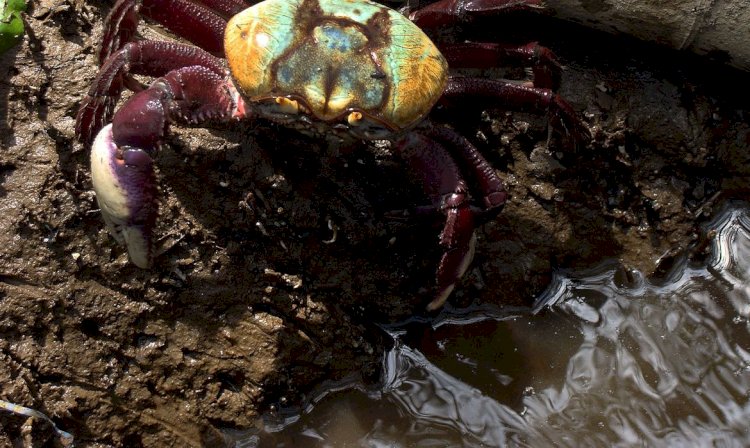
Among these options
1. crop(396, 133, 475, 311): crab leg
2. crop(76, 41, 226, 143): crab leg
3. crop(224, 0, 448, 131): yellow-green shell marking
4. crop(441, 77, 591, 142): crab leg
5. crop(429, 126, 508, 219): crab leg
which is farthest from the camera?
crop(441, 77, 591, 142): crab leg

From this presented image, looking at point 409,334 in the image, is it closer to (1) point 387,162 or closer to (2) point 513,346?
(2) point 513,346

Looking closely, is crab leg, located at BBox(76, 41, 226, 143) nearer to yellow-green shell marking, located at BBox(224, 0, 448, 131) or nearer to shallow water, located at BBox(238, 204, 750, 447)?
yellow-green shell marking, located at BBox(224, 0, 448, 131)

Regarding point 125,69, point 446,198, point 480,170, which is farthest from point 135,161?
point 480,170

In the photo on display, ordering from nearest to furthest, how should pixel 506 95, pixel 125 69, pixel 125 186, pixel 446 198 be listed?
pixel 125 186 → pixel 125 69 → pixel 446 198 → pixel 506 95

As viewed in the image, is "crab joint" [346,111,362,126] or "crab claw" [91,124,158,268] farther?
"crab joint" [346,111,362,126]

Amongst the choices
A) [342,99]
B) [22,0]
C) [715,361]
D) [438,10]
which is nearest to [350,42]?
[342,99]

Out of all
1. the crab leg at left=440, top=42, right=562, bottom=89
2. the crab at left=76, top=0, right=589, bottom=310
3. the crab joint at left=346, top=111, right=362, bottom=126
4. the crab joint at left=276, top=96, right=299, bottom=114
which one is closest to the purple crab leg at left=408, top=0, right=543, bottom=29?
the crab at left=76, top=0, right=589, bottom=310

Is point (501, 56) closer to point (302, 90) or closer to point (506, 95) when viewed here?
point (506, 95)

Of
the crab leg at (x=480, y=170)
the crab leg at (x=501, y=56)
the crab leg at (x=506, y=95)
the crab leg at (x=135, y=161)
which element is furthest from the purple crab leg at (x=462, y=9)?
the crab leg at (x=135, y=161)
